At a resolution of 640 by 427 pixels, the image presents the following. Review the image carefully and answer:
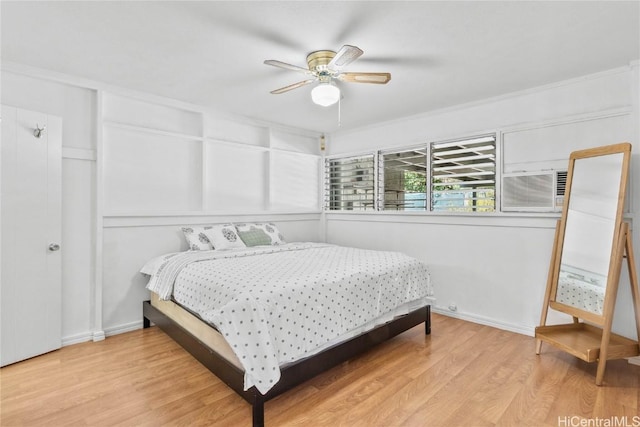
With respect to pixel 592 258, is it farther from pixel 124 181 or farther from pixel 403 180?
pixel 124 181

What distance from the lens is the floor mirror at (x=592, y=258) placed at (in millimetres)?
2385

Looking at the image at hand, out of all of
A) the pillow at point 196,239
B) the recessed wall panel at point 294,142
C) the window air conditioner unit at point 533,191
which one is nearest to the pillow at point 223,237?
the pillow at point 196,239

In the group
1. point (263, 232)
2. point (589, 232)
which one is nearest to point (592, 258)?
point (589, 232)

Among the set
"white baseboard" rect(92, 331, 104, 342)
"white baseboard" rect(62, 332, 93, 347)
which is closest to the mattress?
"white baseboard" rect(92, 331, 104, 342)

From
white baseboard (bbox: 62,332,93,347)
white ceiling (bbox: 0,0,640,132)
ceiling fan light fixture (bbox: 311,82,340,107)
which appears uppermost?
→ white ceiling (bbox: 0,0,640,132)

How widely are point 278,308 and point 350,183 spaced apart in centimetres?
323

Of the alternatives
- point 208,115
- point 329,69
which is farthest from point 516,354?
point 208,115

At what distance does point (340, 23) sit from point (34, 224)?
2920 mm

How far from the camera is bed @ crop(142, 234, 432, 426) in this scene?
188 cm

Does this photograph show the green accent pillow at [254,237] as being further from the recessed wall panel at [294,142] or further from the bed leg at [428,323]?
the bed leg at [428,323]

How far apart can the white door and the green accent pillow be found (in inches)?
66.9

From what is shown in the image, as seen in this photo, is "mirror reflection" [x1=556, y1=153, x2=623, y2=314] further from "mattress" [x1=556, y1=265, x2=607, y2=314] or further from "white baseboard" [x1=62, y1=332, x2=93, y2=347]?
"white baseboard" [x1=62, y1=332, x2=93, y2=347]

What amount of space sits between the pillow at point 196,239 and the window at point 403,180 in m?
2.34

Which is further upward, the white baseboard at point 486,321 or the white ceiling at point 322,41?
the white ceiling at point 322,41
